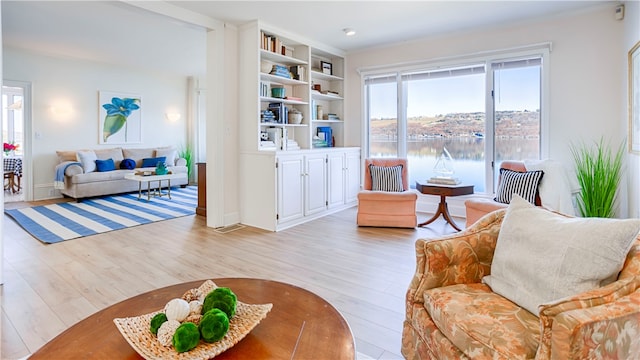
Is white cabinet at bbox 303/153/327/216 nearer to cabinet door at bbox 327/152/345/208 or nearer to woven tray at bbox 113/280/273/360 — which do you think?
cabinet door at bbox 327/152/345/208

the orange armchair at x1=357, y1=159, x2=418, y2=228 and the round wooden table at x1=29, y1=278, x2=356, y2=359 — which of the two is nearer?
the round wooden table at x1=29, y1=278, x2=356, y2=359

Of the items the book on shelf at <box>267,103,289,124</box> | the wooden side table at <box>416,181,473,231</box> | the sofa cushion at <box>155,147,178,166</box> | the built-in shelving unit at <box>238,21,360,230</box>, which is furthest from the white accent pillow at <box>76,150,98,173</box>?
the wooden side table at <box>416,181,473,231</box>

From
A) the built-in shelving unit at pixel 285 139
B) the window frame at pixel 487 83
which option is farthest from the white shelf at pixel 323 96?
the window frame at pixel 487 83

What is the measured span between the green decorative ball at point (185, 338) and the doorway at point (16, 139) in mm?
6822

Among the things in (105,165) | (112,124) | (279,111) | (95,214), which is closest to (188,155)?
(112,124)

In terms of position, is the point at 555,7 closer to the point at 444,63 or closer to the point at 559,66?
the point at 559,66

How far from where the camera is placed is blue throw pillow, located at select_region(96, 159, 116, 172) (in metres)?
6.56

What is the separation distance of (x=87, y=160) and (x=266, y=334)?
673 cm

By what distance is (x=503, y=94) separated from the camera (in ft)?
14.9

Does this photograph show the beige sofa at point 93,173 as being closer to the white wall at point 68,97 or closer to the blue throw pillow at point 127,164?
the blue throw pillow at point 127,164

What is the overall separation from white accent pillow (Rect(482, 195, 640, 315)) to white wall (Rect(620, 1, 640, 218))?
2.41 m

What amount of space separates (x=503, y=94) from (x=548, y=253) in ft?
12.6

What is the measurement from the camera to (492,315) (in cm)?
127

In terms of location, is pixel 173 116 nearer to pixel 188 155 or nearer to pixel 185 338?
pixel 188 155
